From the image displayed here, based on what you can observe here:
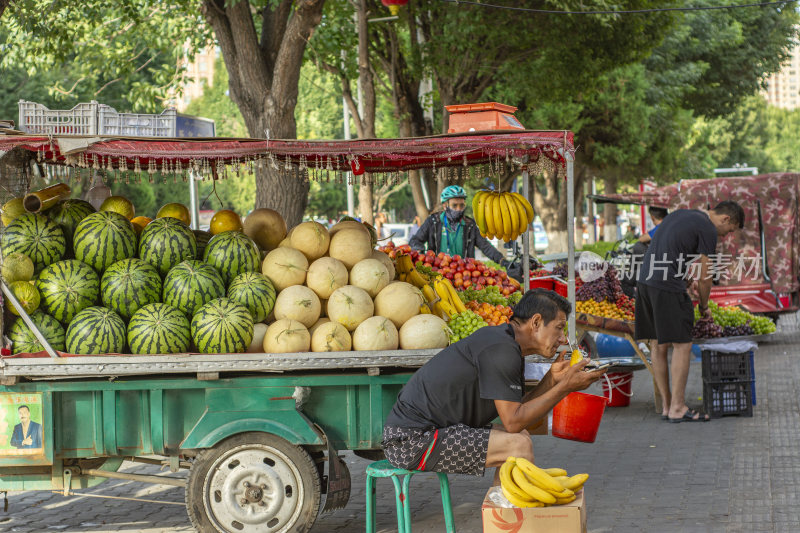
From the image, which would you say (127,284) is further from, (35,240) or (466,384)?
(466,384)

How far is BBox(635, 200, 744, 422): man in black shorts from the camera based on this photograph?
8695 mm

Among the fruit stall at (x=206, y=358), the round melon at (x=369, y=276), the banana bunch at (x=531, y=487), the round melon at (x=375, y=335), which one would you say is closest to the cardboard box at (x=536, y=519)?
the banana bunch at (x=531, y=487)

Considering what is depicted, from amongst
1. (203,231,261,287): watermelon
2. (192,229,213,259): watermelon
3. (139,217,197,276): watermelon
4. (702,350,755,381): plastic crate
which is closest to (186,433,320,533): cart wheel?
(203,231,261,287): watermelon

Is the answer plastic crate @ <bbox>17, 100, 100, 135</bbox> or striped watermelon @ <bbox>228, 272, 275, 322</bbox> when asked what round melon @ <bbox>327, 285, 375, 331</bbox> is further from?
plastic crate @ <bbox>17, 100, 100, 135</bbox>

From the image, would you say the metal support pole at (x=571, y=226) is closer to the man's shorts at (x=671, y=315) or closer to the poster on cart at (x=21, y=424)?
the poster on cart at (x=21, y=424)

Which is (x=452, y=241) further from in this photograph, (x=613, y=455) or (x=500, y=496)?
(x=500, y=496)

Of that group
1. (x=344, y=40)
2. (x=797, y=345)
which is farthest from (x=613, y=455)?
(x=344, y=40)

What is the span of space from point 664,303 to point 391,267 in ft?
11.3

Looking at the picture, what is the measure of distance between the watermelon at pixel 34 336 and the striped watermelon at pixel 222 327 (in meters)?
0.80

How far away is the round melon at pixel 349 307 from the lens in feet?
19.0

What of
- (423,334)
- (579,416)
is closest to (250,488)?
(423,334)

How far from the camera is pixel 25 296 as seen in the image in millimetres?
5547

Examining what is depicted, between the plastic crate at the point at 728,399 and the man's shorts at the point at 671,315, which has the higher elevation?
the man's shorts at the point at 671,315

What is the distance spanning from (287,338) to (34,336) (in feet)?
4.85
